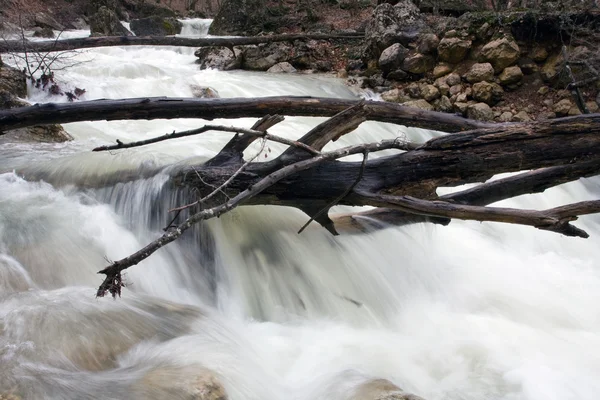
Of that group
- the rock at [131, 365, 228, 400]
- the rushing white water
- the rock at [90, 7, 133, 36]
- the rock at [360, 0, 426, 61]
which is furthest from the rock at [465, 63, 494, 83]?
the rock at [90, 7, 133, 36]

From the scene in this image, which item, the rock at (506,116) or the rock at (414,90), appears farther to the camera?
the rock at (414,90)

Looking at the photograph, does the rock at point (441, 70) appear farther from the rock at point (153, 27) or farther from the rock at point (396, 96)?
the rock at point (153, 27)

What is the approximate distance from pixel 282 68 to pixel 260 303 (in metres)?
9.25

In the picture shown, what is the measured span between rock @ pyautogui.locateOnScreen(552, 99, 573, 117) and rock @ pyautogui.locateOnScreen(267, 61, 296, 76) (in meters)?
6.23

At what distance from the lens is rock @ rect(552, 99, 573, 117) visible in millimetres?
9109

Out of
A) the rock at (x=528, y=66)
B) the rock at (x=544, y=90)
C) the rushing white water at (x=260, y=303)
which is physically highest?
the rock at (x=528, y=66)

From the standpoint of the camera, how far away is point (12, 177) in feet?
14.6

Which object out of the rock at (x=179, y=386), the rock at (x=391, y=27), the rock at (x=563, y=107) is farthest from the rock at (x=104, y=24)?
the rock at (x=179, y=386)

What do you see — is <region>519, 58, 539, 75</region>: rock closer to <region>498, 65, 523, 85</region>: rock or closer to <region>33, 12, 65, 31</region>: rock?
<region>498, 65, 523, 85</region>: rock

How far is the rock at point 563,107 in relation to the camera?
9.11 meters

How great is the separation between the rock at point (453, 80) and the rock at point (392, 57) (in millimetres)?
1338

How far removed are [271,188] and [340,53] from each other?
32.6 feet

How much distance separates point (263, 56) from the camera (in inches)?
489

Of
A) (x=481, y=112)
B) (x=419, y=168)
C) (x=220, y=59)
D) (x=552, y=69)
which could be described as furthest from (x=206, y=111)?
(x=220, y=59)
